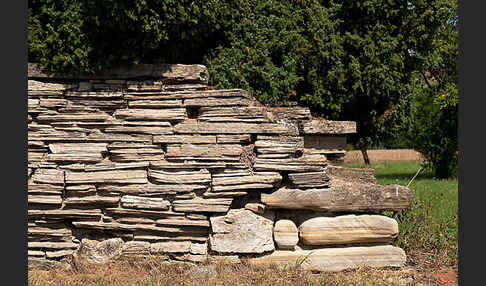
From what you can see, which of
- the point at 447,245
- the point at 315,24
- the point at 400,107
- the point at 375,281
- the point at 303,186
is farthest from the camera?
the point at 400,107

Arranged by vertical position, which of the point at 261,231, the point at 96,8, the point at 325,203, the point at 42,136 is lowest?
Answer: the point at 261,231

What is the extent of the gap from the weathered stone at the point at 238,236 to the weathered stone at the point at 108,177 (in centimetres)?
113

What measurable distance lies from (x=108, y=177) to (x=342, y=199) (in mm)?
3078

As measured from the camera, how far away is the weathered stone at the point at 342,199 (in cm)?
566

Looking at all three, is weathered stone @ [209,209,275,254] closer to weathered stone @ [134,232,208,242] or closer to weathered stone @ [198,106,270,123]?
weathered stone @ [134,232,208,242]

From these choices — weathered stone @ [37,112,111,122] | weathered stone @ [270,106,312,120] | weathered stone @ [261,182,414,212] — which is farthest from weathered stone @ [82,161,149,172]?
weathered stone @ [270,106,312,120]

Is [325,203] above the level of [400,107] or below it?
below

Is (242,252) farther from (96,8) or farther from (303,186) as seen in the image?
(96,8)

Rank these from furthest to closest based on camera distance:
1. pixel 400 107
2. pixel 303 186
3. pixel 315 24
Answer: pixel 400 107 → pixel 315 24 → pixel 303 186

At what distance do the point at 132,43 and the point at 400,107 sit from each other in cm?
491

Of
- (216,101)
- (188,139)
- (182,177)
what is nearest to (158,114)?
(188,139)

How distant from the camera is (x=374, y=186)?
19.5 feet

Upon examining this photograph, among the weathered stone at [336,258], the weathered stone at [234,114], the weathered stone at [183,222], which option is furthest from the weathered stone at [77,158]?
the weathered stone at [336,258]

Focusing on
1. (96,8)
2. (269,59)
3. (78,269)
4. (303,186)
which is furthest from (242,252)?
(96,8)
